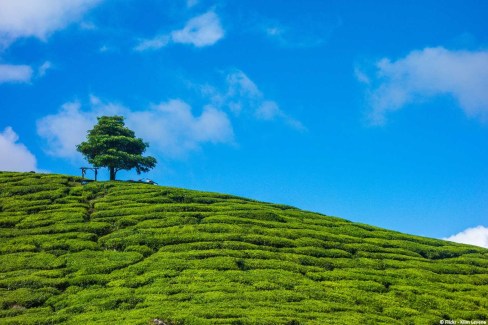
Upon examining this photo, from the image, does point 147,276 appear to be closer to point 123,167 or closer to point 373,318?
point 373,318

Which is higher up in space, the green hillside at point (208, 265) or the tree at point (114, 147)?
the tree at point (114, 147)

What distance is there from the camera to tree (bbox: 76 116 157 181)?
77312mm

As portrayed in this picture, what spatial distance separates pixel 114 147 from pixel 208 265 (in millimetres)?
43654

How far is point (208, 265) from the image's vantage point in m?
40.8

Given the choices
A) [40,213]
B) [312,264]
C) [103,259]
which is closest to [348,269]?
[312,264]

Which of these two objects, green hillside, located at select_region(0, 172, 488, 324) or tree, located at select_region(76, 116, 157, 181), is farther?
tree, located at select_region(76, 116, 157, 181)

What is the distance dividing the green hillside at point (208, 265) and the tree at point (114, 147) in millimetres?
15485

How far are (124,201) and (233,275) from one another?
72.9 ft

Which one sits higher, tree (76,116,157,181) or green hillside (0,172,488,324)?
tree (76,116,157,181)

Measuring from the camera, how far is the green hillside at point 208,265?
34.3m

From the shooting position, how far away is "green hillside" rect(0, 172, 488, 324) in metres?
34.3

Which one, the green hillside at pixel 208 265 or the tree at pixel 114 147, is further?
the tree at pixel 114 147

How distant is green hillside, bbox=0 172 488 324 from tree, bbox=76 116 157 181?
15.5 metres

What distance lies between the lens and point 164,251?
4406cm
